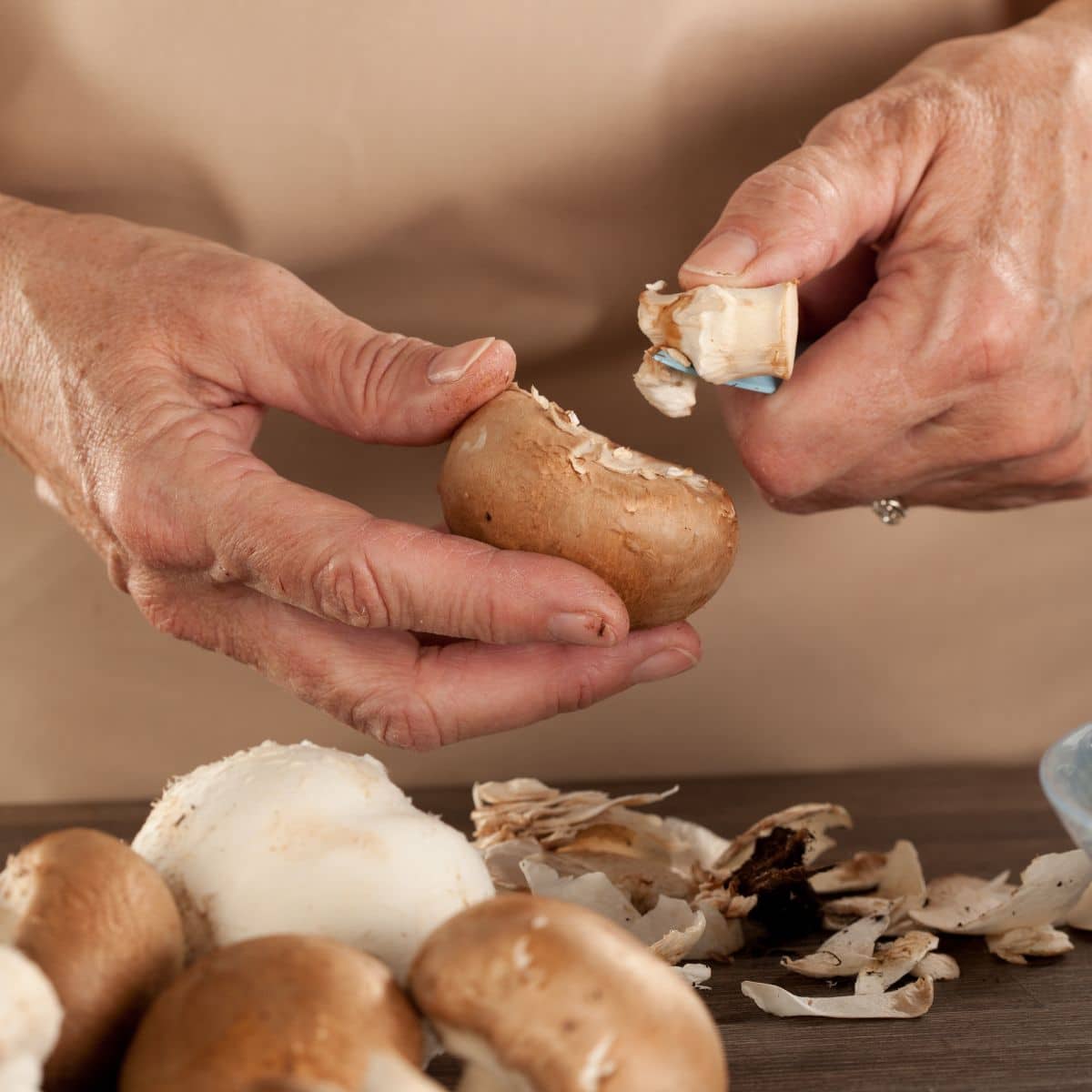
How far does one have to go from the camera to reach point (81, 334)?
1020 mm

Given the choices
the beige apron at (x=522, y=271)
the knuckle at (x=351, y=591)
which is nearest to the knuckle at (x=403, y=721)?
the knuckle at (x=351, y=591)

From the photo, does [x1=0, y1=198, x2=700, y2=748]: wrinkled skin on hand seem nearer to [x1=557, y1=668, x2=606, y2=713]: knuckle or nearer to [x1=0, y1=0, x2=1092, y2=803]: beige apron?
[x1=557, y1=668, x2=606, y2=713]: knuckle

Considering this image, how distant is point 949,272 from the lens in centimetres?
104

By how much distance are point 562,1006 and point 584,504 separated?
1.31 feet

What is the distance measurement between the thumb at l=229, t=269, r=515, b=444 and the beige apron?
34cm

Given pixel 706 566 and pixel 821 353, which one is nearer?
pixel 706 566

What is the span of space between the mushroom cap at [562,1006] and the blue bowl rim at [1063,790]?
0.29m

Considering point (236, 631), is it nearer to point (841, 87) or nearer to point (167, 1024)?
point (167, 1024)

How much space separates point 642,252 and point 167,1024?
3.28ft

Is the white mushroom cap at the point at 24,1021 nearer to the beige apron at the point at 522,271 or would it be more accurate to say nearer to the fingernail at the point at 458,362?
the fingernail at the point at 458,362

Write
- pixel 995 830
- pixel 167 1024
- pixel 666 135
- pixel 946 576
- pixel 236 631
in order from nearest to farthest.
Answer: pixel 167 1024 < pixel 236 631 < pixel 995 830 < pixel 666 135 < pixel 946 576

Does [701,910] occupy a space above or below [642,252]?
below

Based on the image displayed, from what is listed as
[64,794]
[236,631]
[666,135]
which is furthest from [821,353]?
[64,794]

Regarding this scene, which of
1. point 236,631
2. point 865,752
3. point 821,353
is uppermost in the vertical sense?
point 821,353
